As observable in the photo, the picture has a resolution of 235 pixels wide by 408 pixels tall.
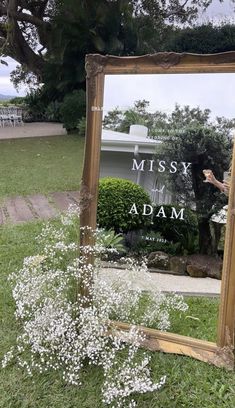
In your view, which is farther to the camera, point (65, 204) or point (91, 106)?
point (65, 204)

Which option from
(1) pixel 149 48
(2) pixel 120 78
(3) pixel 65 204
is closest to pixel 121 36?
(1) pixel 149 48

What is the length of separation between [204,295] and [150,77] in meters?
1.20

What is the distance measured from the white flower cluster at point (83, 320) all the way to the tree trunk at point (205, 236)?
12.7 inches

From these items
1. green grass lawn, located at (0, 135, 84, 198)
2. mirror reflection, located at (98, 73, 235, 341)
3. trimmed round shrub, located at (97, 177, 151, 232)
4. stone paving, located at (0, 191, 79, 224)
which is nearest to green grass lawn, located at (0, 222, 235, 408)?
mirror reflection, located at (98, 73, 235, 341)

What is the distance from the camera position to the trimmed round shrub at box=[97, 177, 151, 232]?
2373 mm

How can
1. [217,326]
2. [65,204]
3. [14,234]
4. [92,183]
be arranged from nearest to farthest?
1. [217,326]
2. [92,183]
3. [14,234]
4. [65,204]

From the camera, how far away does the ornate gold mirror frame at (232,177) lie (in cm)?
198

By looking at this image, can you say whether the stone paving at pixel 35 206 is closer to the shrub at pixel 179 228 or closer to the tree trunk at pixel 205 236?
the shrub at pixel 179 228

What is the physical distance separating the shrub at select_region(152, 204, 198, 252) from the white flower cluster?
24 centimetres

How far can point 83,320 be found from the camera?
82.4 inches

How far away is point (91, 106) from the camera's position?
7.23ft

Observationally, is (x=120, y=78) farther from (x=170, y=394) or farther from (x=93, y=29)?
(x=93, y=29)

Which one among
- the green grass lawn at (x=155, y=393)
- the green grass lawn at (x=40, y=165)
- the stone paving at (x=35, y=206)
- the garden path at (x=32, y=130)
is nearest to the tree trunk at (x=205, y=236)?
the green grass lawn at (x=155, y=393)

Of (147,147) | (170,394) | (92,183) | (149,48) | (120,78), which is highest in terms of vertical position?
(149,48)
